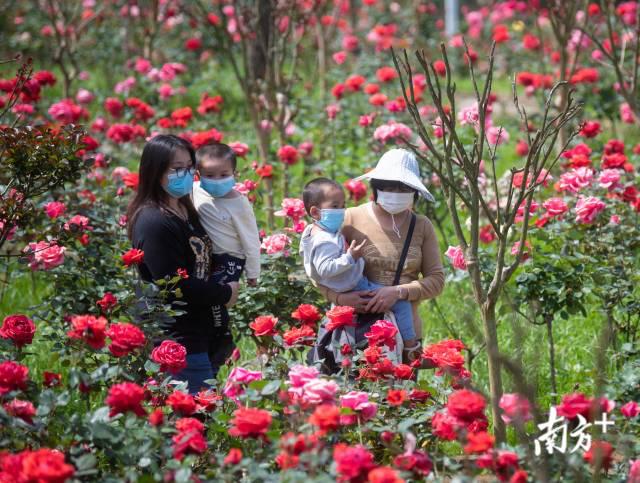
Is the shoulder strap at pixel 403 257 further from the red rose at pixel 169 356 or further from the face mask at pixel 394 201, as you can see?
the red rose at pixel 169 356

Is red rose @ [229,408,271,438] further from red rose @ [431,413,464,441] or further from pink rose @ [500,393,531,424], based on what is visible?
pink rose @ [500,393,531,424]

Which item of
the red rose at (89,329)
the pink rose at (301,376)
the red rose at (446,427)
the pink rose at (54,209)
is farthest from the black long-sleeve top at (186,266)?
the red rose at (446,427)

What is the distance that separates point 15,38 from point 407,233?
9.72 m

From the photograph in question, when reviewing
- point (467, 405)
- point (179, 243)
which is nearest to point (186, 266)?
point (179, 243)

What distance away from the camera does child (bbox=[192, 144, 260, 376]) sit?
358 cm

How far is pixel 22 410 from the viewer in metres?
2.50

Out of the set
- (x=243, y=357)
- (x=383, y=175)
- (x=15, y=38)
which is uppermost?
(x=15, y=38)

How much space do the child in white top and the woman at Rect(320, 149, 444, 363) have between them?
34 centimetres

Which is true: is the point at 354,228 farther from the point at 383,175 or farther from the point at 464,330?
the point at 464,330

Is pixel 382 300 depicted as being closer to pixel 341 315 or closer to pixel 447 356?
pixel 341 315

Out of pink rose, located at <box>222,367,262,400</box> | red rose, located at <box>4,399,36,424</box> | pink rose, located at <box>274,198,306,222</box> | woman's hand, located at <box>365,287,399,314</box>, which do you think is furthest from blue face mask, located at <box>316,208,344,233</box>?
red rose, located at <box>4,399,36,424</box>

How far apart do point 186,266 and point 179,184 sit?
0.29 meters

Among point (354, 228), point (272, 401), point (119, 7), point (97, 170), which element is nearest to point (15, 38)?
point (119, 7)

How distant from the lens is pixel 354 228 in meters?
3.58
